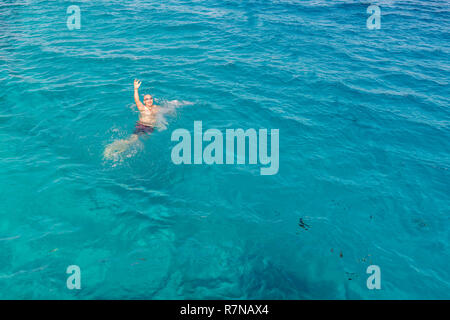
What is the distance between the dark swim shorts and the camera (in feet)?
41.6

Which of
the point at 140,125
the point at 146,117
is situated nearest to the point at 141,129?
the point at 140,125

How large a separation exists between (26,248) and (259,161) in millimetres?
8561

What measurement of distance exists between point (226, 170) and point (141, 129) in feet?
14.1

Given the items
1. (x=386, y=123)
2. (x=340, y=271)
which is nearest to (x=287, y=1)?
(x=386, y=123)

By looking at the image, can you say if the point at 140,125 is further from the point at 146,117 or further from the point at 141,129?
the point at 146,117

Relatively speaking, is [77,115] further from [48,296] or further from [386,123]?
[386,123]

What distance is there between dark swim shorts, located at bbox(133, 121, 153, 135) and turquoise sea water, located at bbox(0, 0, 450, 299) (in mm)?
658

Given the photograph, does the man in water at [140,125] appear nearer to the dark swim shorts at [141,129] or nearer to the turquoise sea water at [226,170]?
the dark swim shorts at [141,129]

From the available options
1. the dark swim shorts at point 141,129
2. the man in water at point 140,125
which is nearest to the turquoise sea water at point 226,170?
the man in water at point 140,125

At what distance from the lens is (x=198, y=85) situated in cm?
1638

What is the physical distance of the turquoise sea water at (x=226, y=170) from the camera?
8406 mm

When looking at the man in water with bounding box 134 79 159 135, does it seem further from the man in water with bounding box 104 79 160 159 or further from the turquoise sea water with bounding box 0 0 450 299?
the turquoise sea water with bounding box 0 0 450 299

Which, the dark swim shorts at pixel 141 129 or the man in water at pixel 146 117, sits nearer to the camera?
the dark swim shorts at pixel 141 129

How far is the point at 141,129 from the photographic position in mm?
12797
